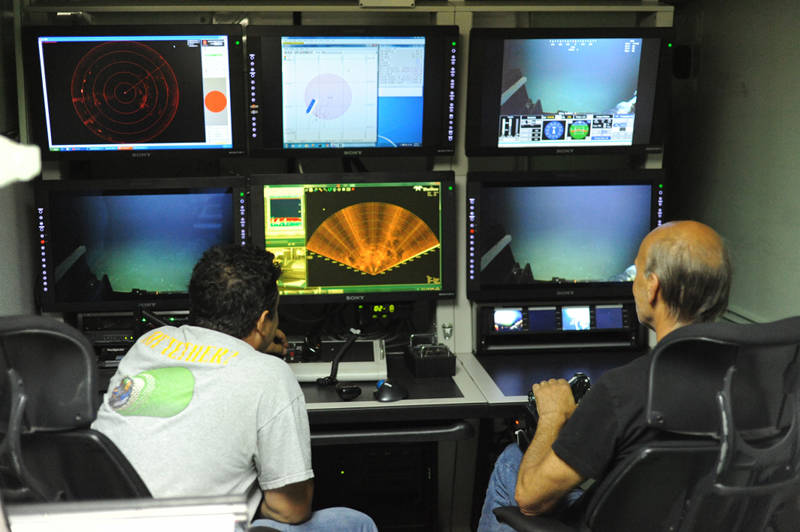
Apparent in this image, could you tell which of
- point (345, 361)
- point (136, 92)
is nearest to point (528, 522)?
point (345, 361)

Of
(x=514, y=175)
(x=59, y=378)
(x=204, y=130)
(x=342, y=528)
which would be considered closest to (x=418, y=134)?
(x=514, y=175)

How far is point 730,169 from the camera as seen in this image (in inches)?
118

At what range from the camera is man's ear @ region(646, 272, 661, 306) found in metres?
1.84

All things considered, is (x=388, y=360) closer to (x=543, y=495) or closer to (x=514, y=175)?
(x=514, y=175)

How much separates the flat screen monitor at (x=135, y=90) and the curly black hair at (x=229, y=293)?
0.86m

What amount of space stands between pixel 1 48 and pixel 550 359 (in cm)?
200

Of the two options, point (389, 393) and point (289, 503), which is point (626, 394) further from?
point (389, 393)

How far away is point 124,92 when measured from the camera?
8.61 ft

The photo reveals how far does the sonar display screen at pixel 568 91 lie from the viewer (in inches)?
106

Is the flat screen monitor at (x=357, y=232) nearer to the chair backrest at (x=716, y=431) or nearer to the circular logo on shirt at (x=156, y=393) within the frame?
the circular logo on shirt at (x=156, y=393)

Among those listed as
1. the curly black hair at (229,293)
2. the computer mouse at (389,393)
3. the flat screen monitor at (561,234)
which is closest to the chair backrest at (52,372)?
the curly black hair at (229,293)

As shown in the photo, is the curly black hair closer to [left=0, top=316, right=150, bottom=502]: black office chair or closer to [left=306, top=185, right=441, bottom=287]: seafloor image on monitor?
[left=0, top=316, right=150, bottom=502]: black office chair

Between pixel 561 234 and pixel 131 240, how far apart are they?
1.43 metres

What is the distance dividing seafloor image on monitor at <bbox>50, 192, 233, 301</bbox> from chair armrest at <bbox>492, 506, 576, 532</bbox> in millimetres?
1347
